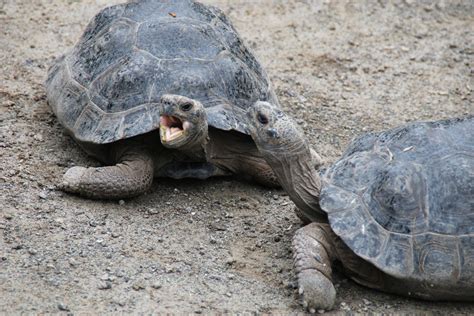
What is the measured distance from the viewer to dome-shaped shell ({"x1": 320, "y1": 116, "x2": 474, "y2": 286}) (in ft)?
14.6

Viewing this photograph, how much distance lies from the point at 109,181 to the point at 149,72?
0.78 m

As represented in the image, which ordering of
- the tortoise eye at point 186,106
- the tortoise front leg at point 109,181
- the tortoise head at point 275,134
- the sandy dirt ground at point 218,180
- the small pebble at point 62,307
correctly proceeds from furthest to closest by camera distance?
1. the tortoise front leg at point 109,181
2. the tortoise eye at point 186,106
3. the tortoise head at point 275,134
4. the sandy dirt ground at point 218,180
5. the small pebble at point 62,307

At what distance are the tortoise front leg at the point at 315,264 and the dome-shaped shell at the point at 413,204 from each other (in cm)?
17

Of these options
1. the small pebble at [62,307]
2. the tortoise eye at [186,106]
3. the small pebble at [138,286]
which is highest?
the tortoise eye at [186,106]

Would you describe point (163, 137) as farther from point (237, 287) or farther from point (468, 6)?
point (468, 6)

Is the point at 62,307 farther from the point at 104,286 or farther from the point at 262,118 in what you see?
the point at 262,118

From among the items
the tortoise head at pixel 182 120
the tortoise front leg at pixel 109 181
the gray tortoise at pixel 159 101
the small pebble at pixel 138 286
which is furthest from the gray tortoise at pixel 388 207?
the tortoise front leg at pixel 109 181

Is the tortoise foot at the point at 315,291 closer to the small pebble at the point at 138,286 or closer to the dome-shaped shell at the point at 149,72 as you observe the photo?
the small pebble at the point at 138,286

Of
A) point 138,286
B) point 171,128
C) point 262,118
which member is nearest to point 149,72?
point 171,128

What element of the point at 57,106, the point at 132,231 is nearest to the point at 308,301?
the point at 132,231

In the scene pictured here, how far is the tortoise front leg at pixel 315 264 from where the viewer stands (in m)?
4.47

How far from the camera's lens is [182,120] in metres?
5.35

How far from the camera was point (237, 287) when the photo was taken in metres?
4.68

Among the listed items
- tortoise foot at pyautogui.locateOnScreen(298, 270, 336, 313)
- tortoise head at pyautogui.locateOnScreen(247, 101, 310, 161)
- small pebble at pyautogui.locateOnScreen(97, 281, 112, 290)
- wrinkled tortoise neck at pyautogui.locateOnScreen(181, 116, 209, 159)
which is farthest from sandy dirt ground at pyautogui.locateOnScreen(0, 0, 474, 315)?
tortoise head at pyautogui.locateOnScreen(247, 101, 310, 161)
